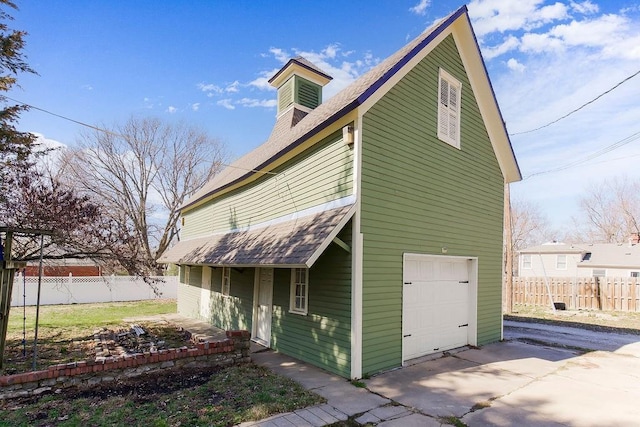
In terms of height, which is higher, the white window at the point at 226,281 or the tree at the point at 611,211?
the tree at the point at 611,211

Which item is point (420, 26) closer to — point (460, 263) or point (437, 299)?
point (460, 263)

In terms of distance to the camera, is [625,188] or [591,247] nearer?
[591,247]

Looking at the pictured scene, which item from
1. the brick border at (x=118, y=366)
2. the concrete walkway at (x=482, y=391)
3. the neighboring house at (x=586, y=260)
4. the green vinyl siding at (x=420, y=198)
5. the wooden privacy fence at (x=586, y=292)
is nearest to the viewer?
the concrete walkway at (x=482, y=391)

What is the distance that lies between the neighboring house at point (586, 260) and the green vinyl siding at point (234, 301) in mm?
20213

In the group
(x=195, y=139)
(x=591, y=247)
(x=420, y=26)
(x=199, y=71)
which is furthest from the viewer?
(x=195, y=139)

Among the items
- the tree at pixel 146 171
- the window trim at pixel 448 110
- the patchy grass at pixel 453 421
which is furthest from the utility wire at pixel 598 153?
the tree at pixel 146 171

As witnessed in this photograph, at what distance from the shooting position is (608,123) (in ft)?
39.1

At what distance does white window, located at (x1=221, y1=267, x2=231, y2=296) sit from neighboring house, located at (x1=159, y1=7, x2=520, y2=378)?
5.1 inches

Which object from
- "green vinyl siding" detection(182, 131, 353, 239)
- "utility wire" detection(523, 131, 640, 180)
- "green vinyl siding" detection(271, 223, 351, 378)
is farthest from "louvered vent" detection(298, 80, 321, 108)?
"utility wire" detection(523, 131, 640, 180)

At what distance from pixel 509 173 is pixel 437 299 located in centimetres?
479

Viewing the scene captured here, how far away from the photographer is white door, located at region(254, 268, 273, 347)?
8469 mm

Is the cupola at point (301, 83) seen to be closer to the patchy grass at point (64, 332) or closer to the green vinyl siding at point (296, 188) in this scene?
the green vinyl siding at point (296, 188)

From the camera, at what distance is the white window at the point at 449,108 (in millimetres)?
8094

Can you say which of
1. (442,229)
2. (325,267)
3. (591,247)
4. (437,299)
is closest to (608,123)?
(442,229)
